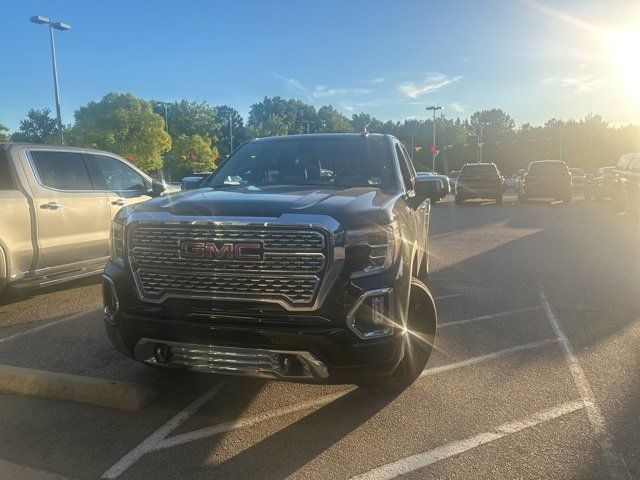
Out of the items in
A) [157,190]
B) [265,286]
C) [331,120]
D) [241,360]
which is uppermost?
[331,120]

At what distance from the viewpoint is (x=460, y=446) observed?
3027 millimetres

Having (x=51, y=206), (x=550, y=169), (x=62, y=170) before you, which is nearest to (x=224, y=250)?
(x=51, y=206)

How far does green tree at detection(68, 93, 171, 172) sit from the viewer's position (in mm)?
46344

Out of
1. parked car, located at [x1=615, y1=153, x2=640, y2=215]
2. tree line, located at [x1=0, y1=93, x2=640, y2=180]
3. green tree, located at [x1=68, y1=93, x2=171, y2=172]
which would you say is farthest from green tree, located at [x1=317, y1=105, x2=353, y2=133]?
parked car, located at [x1=615, y1=153, x2=640, y2=215]

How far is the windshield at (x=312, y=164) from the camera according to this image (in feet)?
14.6

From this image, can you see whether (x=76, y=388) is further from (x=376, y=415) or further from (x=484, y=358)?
(x=484, y=358)

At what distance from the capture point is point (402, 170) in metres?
4.88

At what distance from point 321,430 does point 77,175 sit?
5.05 m

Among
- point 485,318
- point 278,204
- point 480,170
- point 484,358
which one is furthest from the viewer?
point 480,170

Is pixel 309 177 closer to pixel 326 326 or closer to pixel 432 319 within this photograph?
pixel 432 319

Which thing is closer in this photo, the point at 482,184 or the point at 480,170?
the point at 482,184

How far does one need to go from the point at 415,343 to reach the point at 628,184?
630 inches

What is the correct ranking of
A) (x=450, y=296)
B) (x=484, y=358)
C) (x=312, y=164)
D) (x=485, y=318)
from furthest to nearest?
1. (x=450, y=296)
2. (x=485, y=318)
3. (x=312, y=164)
4. (x=484, y=358)

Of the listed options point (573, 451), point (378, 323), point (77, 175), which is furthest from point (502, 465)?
point (77, 175)
